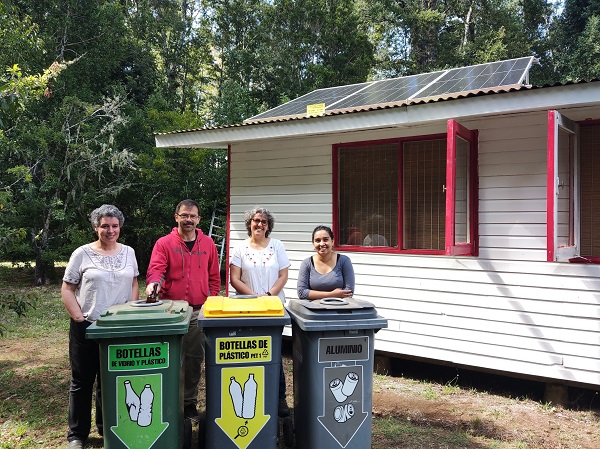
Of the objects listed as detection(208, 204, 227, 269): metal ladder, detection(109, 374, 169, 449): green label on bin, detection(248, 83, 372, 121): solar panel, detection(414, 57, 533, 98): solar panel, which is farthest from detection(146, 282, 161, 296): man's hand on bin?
detection(208, 204, 227, 269): metal ladder

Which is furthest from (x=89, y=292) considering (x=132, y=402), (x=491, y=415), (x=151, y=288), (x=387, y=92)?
(x=387, y=92)

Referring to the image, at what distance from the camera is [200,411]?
431 cm

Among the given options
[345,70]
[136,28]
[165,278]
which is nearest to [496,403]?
[165,278]

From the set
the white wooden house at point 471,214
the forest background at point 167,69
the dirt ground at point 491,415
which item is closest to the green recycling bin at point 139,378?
the dirt ground at point 491,415

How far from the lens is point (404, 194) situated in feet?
17.6

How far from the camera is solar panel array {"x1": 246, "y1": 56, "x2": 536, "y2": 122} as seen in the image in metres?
5.45

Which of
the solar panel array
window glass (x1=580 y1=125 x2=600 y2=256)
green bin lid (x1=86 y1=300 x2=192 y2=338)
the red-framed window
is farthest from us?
the solar panel array

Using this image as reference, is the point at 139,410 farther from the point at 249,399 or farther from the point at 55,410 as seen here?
the point at 55,410

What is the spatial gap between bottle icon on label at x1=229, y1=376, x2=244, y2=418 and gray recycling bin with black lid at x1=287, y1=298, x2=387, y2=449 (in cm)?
44

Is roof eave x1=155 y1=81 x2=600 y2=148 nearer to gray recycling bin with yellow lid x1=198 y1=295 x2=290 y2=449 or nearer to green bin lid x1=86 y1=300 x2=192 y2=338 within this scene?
gray recycling bin with yellow lid x1=198 y1=295 x2=290 y2=449

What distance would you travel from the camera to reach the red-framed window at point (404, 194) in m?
4.93

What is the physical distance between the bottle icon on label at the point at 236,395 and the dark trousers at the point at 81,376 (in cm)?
106

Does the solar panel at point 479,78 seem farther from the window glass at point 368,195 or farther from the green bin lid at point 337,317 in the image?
the green bin lid at point 337,317

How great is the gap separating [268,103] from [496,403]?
58.7 ft
